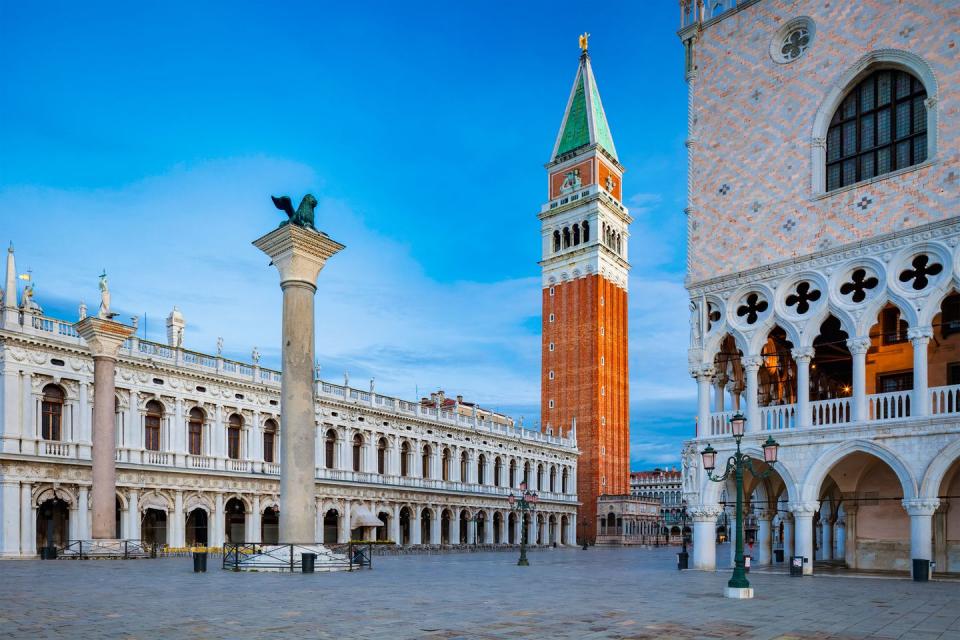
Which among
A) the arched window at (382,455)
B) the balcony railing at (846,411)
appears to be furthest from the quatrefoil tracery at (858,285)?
the arched window at (382,455)

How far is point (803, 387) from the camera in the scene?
25234 millimetres

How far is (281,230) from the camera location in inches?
955

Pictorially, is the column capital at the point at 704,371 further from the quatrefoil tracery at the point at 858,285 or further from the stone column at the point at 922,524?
the stone column at the point at 922,524

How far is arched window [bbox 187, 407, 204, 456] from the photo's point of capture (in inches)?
1741

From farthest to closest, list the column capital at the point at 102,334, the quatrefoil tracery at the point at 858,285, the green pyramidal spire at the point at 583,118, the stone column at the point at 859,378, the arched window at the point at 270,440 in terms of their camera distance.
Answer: the green pyramidal spire at the point at 583,118, the arched window at the point at 270,440, the column capital at the point at 102,334, the quatrefoil tracery at the point at 858,285, the stone column at the point at 859,378

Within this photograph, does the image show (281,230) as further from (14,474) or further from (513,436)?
(513,436)

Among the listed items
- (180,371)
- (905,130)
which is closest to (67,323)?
(180,371)

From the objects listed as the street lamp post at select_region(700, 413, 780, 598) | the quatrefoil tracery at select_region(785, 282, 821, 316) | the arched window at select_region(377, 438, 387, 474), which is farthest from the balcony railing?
the arched window at select_region(377, 438, 387, 474)

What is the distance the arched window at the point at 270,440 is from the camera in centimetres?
4866

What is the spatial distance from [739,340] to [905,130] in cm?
820

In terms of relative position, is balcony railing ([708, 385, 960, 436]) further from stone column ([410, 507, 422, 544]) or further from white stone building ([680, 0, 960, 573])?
stone column ([410, 507, 422, 544])

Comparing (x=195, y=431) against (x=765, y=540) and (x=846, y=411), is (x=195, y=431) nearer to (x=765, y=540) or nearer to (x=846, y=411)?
(x=765, y=540)

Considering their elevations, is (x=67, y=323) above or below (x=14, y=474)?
above

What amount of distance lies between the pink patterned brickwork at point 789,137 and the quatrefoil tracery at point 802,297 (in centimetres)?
119
